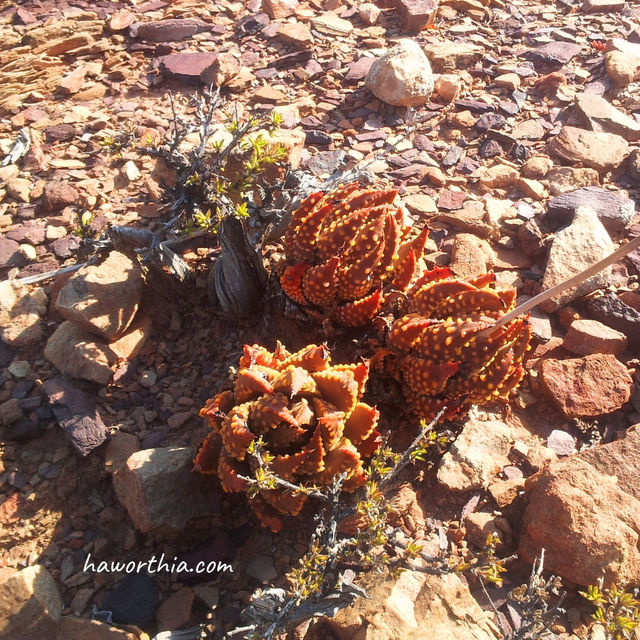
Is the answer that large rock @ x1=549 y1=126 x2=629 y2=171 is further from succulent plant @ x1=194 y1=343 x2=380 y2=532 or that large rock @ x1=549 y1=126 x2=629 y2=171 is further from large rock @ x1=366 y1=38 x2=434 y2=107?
succulent plant @ x1=194 y1=343 x2=380 y2=532

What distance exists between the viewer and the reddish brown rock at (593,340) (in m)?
3.27

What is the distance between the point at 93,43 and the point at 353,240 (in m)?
4.18

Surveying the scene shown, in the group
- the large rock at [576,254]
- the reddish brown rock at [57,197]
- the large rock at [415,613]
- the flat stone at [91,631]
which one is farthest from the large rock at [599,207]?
the flat stone at [91,631]

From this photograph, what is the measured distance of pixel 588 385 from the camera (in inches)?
121

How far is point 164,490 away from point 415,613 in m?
1.12

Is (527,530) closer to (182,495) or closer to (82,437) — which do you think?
(182,495)

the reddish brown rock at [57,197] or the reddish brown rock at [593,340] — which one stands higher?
the reddish brown rock at [57,197]

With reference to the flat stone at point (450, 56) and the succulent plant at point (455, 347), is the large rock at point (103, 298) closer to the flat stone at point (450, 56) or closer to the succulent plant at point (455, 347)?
the succulent plant at point (455, 347)

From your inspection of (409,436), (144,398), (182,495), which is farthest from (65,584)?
(409,436)

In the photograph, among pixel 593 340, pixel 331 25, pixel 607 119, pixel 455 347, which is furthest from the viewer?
pixel 331 25

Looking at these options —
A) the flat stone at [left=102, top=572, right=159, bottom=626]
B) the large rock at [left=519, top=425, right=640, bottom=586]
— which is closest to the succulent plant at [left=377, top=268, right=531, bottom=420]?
the large rock at [left=519, top=425, right=640, bottom=586]

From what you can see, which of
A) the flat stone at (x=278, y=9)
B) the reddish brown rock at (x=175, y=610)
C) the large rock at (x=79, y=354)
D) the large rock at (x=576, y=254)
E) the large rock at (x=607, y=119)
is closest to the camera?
the reddish brown rock at (x=175, y=610)

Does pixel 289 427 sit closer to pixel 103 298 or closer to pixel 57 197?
pixel 103 298

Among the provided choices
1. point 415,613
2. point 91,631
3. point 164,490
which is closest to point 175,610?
point 91,631
